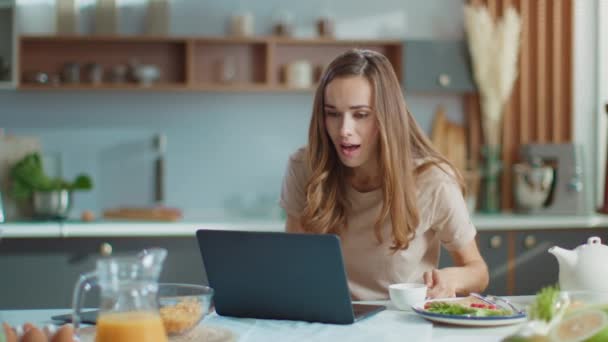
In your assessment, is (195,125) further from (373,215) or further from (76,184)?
(373,215)

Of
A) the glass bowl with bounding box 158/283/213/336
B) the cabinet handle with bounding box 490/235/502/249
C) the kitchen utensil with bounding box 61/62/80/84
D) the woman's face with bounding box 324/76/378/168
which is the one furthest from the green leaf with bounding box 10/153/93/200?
the glass bowl with bounding box 158/283/213/336

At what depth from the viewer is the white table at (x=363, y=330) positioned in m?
1.64

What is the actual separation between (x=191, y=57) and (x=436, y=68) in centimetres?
124

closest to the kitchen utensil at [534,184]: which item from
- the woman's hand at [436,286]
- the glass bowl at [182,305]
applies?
the woman's hand at [436,286]

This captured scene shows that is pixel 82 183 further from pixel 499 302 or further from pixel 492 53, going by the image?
pixel 499 302

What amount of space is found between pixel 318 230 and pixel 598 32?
2822 millimetres

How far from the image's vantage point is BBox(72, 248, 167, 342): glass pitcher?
1271 millimetres

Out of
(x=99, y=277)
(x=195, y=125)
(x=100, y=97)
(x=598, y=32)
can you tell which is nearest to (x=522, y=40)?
(x=598, y=32)

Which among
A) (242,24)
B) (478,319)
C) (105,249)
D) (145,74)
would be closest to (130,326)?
(478,319)

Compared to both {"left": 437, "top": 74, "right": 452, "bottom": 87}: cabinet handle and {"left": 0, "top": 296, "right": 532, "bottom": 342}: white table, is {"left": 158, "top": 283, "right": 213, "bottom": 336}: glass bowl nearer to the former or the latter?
{"left": 0, "top": 296, "right": 532, "bottom": 342}: white table

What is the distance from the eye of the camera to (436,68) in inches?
175

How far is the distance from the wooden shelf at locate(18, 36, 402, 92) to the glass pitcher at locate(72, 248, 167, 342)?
3.01 meters

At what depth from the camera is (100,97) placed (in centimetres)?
443

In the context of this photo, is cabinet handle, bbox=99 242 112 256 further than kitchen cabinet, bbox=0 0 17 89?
No
